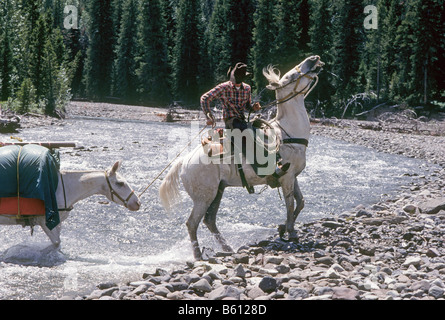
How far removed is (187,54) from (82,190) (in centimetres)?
6723

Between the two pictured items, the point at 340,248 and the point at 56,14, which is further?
the point at 56,14

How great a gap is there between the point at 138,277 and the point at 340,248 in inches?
141

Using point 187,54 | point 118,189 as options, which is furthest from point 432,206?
point 187,54

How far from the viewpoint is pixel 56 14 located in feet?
354

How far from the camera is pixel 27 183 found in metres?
7.98

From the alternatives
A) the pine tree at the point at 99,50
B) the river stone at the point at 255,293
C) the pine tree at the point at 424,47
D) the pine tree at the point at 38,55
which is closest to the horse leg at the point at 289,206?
the river stone at the point at 255,293

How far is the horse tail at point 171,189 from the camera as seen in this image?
9.19 meters

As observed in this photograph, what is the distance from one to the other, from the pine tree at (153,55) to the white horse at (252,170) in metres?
64.7

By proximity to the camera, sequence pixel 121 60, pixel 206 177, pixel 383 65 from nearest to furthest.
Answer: pixel 206 177, pixel 383 65, pixel 121 60

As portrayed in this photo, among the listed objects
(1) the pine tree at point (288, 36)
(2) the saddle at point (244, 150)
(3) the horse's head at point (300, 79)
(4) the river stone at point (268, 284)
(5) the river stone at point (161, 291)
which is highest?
(1) the pine tree at point (288, 36)

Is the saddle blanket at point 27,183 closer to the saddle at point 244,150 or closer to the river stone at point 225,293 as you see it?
the saddle at point 244,150
